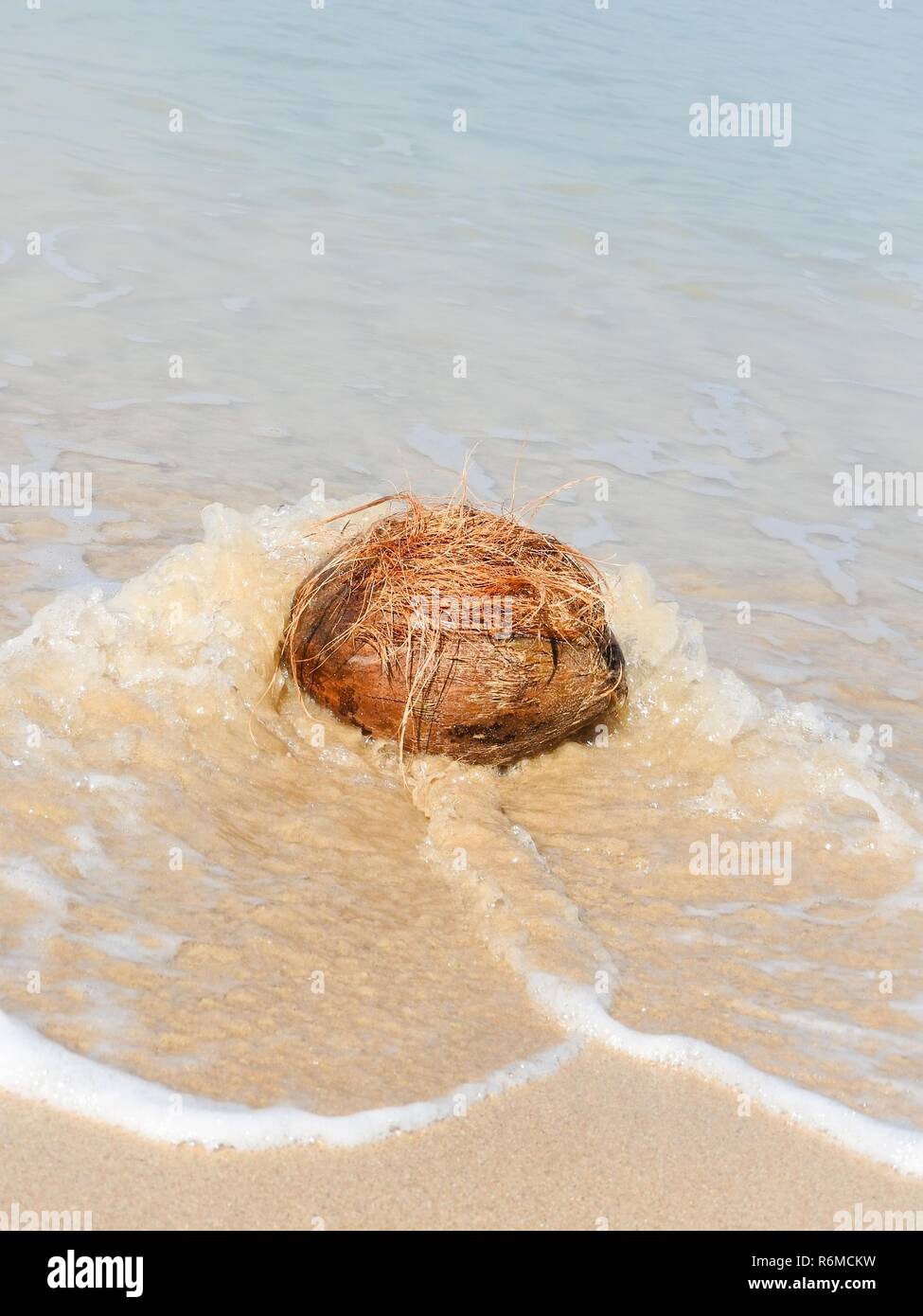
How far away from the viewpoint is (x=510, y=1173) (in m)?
2.81

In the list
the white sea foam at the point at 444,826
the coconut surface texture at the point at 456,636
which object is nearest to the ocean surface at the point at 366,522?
the white sea foam at the point at 444,826

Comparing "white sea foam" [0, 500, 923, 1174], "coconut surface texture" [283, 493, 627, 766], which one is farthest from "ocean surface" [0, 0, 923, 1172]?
"coconut surface texture" [283, 493, 627, 766]

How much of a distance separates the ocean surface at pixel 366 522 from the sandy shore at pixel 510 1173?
0.07m

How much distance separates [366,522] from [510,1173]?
298 cm

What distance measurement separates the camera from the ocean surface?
127 inches

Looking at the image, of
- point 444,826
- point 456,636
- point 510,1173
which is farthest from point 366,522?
point 510,1173

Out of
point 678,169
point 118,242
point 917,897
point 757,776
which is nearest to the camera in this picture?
point 917,897

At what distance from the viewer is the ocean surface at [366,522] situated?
3230 millimetres

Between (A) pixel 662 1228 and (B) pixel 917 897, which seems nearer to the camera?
(A) pixel 662 1228

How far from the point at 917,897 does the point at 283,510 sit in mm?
2812

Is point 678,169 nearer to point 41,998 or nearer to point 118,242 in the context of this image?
point 118,242

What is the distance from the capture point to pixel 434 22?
18.9 metres

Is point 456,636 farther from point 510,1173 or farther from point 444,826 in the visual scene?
point 510,1173
